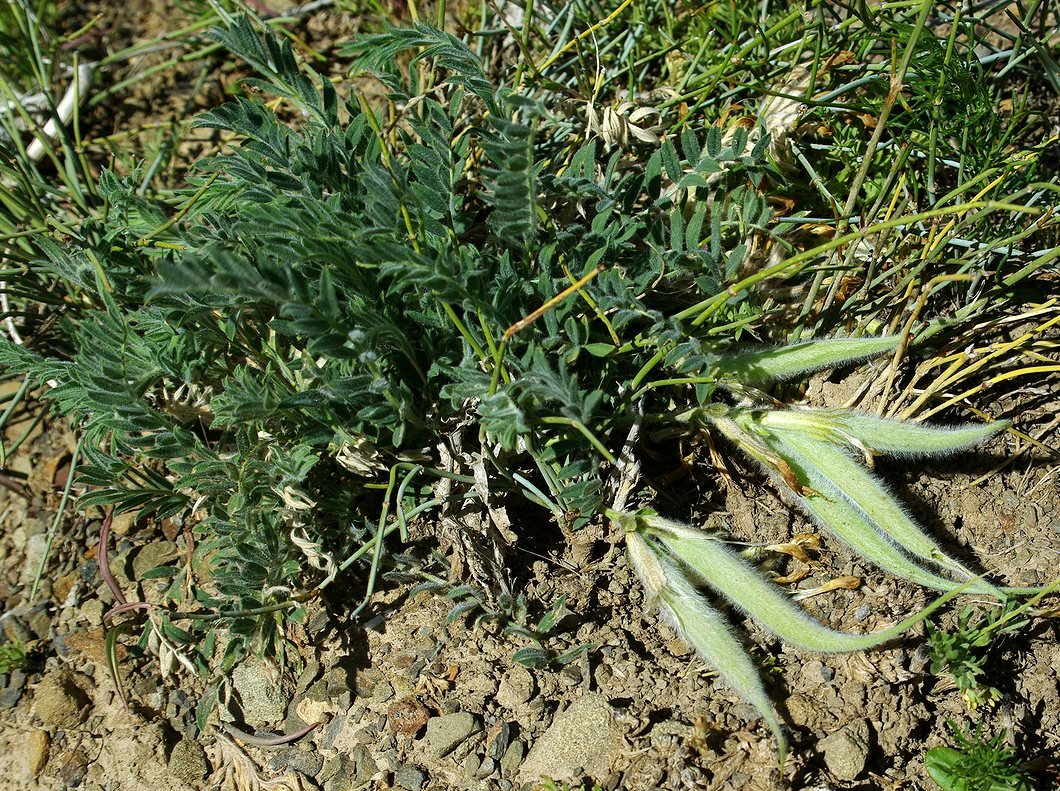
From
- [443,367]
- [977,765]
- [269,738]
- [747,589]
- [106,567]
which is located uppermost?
[443,367]

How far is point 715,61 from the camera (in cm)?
248

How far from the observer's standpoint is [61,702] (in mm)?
2264

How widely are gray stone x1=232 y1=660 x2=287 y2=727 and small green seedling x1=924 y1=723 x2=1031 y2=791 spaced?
1505 mm

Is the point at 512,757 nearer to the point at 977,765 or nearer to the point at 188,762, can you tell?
the point at 188,762

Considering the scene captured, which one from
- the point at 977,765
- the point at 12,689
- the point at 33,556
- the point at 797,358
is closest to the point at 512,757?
the point at 977,765

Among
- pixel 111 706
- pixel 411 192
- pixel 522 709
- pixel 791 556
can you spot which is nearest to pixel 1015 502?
pixel 791 556

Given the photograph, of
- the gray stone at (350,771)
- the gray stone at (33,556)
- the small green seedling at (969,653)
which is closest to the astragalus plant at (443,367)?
the small green seedling at (969,653)

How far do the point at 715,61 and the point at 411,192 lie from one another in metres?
1.10

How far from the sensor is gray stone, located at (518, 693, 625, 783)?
1.90 meters

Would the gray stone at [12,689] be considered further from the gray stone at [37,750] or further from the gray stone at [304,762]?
the gray stone at [304,762]

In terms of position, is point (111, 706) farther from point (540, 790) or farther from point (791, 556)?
point (791, 556)

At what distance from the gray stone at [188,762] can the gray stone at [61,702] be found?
307 millimetres

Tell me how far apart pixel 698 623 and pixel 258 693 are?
1.11 metres

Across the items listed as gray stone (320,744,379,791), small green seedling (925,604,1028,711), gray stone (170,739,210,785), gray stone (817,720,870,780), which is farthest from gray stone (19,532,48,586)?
small green seedling (925,604,1028,711)
